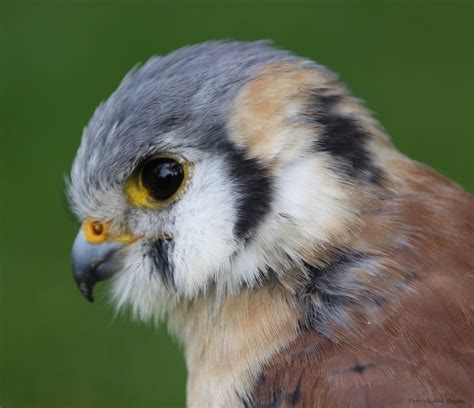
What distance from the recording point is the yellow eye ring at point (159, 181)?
2.86 meters

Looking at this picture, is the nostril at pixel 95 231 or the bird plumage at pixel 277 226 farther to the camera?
the nostril at pixel 95 231

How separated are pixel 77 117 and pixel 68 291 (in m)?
1.94

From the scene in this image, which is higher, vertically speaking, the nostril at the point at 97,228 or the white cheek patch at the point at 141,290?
the nostril at the point at 97,228

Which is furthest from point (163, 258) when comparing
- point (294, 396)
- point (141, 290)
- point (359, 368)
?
point (359, 368)

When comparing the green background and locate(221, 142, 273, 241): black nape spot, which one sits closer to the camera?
locate(221, 142, 273, 241): black nape spot

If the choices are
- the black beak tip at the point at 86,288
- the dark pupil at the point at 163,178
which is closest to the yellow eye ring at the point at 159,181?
the dark pupil at the point at 163,178

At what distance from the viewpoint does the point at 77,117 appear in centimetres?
759

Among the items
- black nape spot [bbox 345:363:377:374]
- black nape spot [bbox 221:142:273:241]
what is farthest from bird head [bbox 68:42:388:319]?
black nape spot [bbox 345:363:377:374]

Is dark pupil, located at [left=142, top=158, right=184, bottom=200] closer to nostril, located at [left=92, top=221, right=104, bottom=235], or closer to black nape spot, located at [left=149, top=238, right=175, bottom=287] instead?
black nape spot, located at [left=149, top=238, right=175, bottom=287]

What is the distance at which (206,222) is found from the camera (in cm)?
280

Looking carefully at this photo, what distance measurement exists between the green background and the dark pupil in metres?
3.04

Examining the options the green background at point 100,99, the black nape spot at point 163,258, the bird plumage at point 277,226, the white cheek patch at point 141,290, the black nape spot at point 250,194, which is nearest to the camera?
the bird plumage at point 277,226

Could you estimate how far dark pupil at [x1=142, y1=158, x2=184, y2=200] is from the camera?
2.86m

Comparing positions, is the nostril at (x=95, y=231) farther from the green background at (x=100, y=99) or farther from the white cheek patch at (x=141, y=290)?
the green background at (x=100, y=99)
